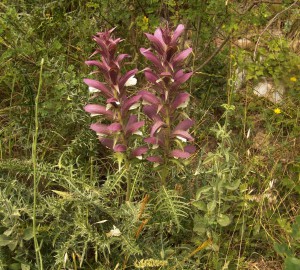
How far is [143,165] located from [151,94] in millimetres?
558

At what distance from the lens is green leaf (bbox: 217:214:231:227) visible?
260 centimetres

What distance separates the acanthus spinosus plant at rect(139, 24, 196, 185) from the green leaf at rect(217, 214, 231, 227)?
1.33 ft

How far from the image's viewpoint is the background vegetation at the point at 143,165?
2492 millimetres

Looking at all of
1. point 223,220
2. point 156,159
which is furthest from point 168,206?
point 223,220

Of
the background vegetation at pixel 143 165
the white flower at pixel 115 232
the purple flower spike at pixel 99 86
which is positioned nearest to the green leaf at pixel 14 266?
the background vegetation at pixel 143 165

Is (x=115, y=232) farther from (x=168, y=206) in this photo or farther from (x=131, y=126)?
(x=131, y=126)

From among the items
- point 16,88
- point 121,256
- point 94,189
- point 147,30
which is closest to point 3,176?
point 94,189

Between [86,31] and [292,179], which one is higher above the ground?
[86,31]

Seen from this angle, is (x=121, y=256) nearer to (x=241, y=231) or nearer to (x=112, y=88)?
(x=241, y=231)

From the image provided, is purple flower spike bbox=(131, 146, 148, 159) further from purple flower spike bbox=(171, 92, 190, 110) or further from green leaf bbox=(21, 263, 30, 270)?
green leaf bbox=(21, 263, 30, 270)

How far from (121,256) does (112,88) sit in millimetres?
862

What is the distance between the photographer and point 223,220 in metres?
2.61

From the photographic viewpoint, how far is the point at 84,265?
2.63m

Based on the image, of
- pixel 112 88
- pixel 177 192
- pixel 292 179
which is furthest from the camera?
pixel 292 179
